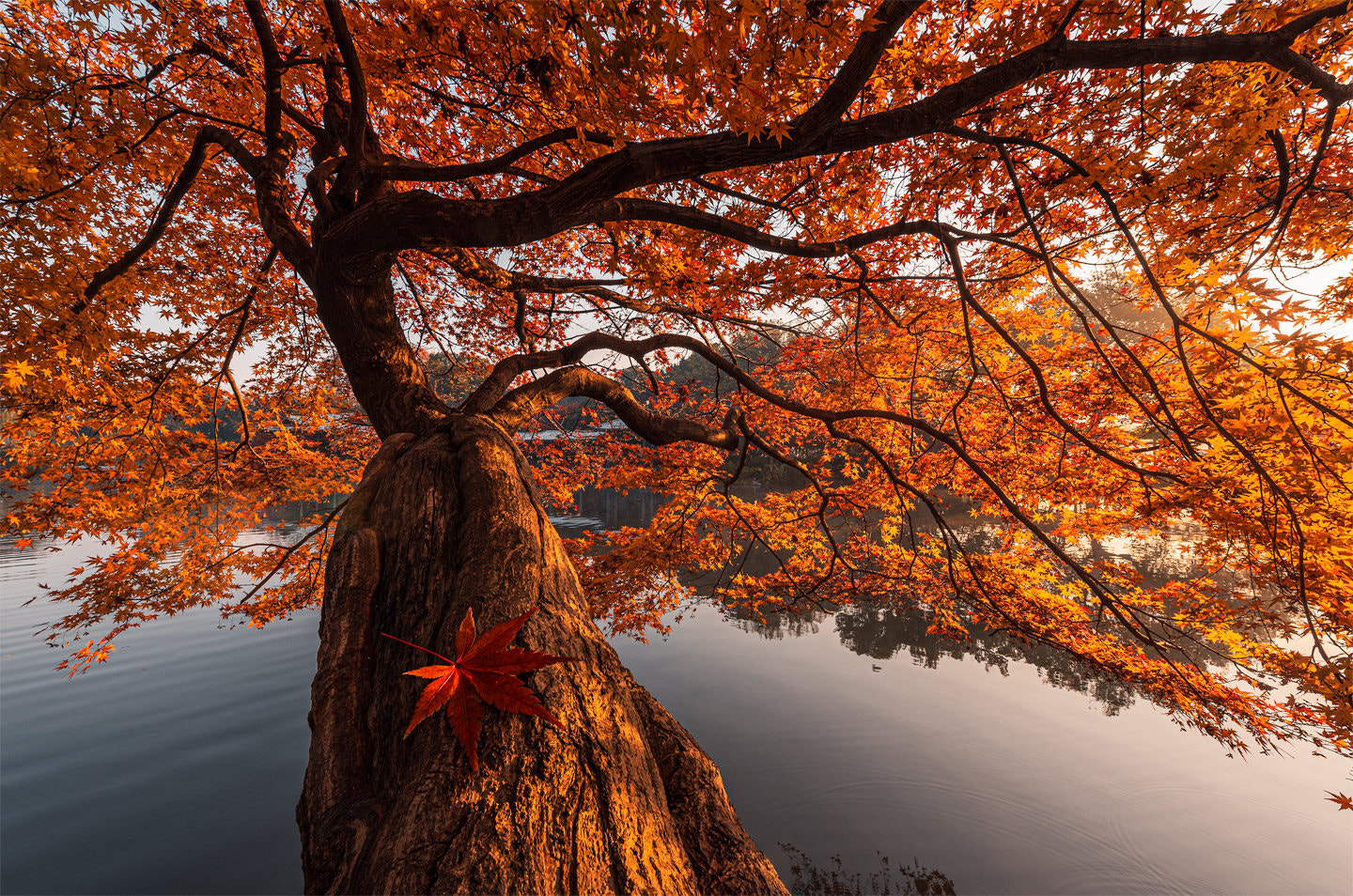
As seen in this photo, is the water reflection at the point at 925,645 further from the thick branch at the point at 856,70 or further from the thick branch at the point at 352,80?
the thick branch at the point at 352,80

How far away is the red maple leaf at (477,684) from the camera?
1028mm

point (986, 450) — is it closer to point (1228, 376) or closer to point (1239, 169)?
point (1228, 376)

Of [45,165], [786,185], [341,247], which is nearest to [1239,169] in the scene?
[786,185]

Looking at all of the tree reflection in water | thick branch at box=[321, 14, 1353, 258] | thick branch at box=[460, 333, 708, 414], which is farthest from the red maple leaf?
the tree reflection in water

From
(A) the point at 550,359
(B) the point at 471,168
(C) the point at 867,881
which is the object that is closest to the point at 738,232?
(B) the point at 471,168

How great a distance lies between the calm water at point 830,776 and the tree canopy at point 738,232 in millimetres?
1941

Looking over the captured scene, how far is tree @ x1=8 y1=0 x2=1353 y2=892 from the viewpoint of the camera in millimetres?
1372

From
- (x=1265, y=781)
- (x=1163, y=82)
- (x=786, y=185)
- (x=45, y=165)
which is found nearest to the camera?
(x=1163, y=82)

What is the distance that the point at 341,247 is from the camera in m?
2.55

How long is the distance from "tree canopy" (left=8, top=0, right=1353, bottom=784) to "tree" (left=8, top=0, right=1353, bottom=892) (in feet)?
0.10

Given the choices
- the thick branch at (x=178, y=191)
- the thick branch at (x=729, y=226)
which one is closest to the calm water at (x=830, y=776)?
the thick branch at (x=178, y=191)

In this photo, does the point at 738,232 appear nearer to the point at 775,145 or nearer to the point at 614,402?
the point at 775,145

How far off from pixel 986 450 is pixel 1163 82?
4081 millimetres

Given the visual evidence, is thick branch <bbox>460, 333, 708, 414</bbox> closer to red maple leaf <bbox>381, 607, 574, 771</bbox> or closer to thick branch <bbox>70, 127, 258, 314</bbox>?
thick branch <bbox>70, 127, 258, 314</bbox>
